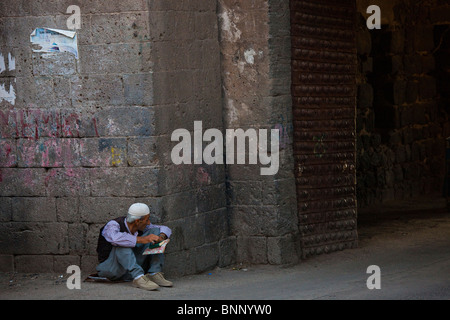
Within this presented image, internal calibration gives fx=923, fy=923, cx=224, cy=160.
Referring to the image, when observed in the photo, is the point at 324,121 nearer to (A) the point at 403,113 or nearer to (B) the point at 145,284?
(B) the point at 145,284

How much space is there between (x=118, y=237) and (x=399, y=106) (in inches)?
284

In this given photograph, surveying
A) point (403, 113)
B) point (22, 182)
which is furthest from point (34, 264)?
point (403, 113)

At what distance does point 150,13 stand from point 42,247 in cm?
245

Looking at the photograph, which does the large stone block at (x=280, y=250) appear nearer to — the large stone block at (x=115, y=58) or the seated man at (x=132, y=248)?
the seated man at (x=132, y=248)

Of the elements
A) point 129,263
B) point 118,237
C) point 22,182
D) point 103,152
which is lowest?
point 129,263

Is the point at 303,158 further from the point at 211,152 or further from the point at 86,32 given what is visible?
the point at 86,32

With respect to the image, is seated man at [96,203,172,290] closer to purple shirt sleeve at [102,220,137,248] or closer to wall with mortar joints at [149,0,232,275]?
purple shirt sleeve at [102,220,137,248]

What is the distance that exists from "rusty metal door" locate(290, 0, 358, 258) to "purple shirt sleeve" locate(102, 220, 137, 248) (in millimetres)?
2154

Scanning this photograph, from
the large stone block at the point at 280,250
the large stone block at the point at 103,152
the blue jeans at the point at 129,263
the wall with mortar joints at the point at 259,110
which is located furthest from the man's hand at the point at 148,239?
the large stone block at the point at 280,250

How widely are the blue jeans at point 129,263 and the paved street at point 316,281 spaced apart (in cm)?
10

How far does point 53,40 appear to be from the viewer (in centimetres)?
855

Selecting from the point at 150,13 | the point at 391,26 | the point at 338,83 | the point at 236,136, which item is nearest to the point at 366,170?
the point at 391,26

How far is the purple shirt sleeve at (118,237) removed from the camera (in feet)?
25.8
